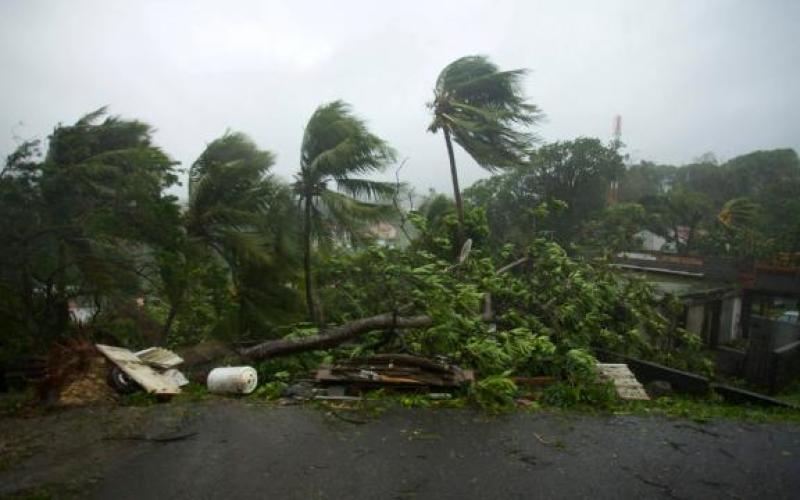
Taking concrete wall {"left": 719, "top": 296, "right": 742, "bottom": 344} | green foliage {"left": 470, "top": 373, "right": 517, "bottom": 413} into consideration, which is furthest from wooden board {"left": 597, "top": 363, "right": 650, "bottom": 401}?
concrete wall {"left": 719, "top": 296, "right": 742, "bottom": 344}

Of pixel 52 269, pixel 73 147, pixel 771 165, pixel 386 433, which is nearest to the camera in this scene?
pixel 386 433

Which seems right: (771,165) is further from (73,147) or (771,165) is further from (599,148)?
(73,147)

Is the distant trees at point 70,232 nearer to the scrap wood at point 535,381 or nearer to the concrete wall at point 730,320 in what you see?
the scrap wood at point 535,381

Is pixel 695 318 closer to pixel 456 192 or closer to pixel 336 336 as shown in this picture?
pixel 456 192

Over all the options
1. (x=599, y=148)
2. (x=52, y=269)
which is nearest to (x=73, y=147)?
(x=52, y=269)

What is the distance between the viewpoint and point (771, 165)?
2934 cm

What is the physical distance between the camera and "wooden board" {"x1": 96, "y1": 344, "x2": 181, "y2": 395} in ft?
17.9

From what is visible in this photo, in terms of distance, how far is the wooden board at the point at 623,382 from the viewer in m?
5.63

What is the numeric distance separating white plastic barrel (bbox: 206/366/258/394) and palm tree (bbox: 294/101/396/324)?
11.9 ft

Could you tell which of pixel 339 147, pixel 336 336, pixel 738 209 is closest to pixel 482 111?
pixel 339 147

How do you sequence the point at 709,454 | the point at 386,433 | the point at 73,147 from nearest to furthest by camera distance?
1. the point at 709,454
2. the point at 386,433
3. the point at 73,147

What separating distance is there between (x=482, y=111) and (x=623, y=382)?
6.13 m

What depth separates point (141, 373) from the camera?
5.64 m

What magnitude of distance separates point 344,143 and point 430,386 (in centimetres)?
535
